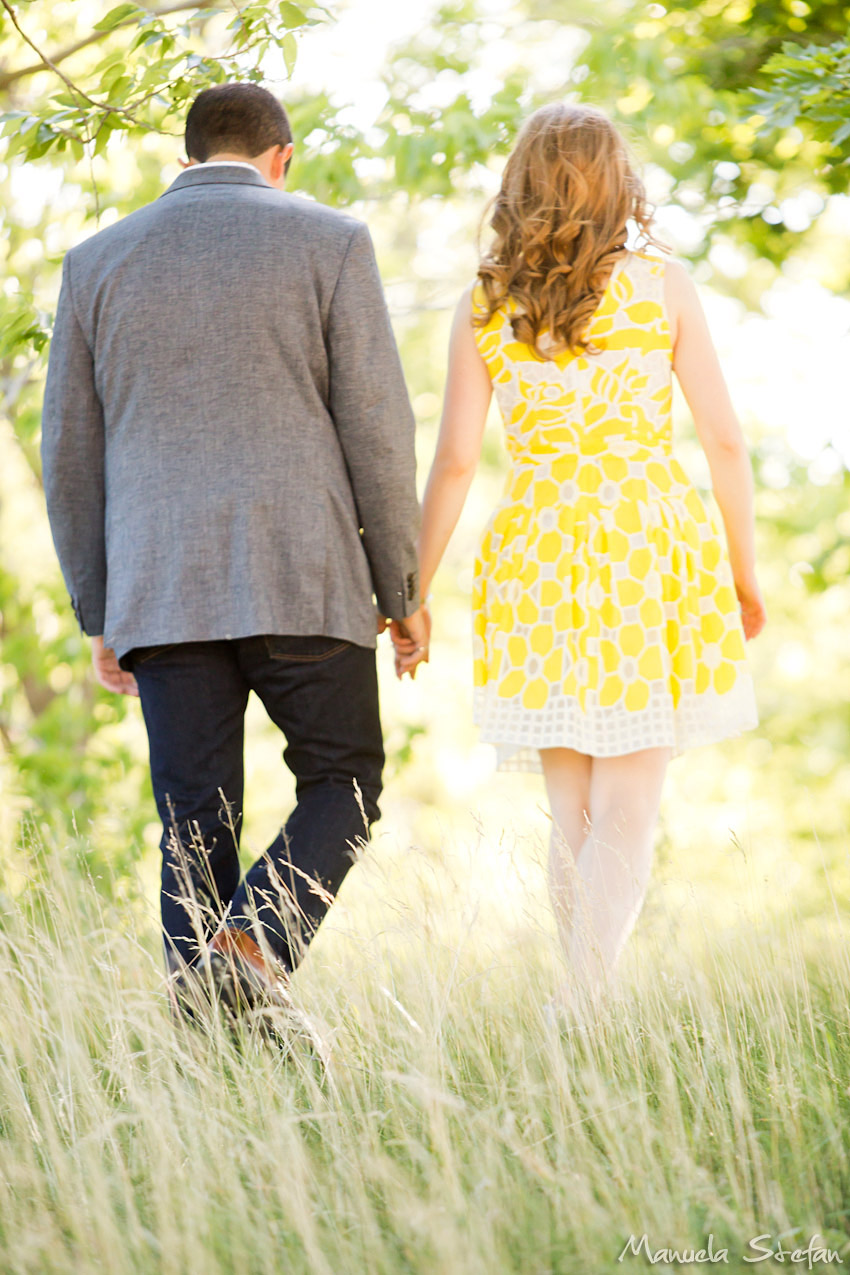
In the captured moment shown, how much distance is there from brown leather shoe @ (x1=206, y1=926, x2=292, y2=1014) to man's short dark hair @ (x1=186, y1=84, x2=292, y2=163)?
175 cm

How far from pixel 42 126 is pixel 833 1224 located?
2.98 m

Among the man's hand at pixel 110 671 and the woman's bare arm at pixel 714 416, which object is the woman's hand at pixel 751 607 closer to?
the woman's bare arm at pixel 714 416

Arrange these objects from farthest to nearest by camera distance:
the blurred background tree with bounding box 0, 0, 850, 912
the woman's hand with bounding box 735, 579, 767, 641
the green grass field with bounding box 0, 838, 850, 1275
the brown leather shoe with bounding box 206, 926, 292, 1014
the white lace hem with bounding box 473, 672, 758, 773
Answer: the blurred background tree with bounding box 0, 0, 850, 912
the woman's hand with bounding box 735, 579, 767, 641
the white lace hem with bounding box 473, 672, 758, 773
the brown leather shoe with bounding box 206, 926, 292, 1014
the green grass field with bounding box 0, 838, 850, 1275

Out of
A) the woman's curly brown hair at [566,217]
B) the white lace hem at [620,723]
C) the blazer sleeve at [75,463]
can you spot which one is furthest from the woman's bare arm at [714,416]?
the blazer sleeve at [75,463]

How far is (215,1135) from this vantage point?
1.94 m

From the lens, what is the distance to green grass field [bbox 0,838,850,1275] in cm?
166

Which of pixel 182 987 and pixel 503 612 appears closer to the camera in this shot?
pixel 182 987

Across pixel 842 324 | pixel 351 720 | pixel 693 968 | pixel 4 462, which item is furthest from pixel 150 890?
pixel 842 324

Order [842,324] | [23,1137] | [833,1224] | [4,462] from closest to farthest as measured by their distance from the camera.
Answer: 1. [833,1224]
2. [23,1137]
3. [842,324]
4. [4,462]

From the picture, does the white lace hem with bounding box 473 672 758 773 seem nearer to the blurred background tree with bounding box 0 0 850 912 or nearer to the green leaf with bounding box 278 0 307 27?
the blurred background tree with bounding box 0 0 850 912

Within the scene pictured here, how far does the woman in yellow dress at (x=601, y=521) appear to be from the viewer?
2.66 metres

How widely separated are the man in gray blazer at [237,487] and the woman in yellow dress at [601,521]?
0.32 m

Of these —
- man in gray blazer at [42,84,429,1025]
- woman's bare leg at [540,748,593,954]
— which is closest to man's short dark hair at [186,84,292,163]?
man in gray blazer at [42,84,429,1025]

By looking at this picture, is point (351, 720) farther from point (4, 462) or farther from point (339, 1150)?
point (4, 462)
